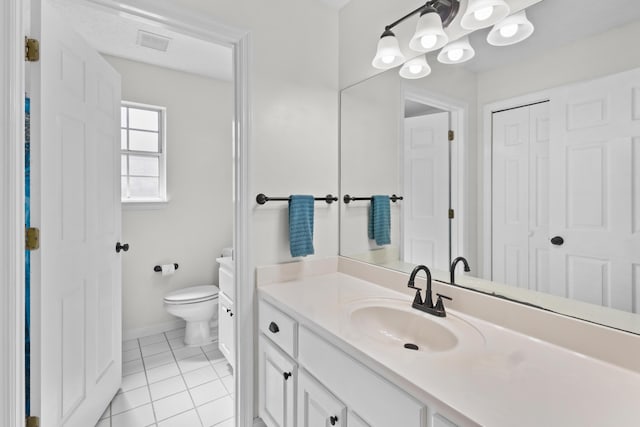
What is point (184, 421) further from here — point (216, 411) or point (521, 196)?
point (521, 196)

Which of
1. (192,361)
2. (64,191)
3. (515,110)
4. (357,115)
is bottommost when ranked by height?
(192,361)

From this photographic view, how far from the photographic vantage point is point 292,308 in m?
1.24

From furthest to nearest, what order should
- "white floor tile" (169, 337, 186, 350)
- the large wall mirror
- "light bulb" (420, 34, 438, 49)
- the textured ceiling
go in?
1. "white floor tile" (169, 337, 186, 350)
2. the textured ceiling
3. "light bulb" (420, 34, 438, 49)
4. the large wall mirror

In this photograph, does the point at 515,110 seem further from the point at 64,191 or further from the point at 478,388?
the point at 64,191

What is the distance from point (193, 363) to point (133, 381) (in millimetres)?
395

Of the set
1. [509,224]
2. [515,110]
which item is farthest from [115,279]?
[515,110]

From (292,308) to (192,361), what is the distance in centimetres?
161

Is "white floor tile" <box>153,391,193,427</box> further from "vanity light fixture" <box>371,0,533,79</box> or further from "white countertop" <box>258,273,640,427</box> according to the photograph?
"vanity light fixture" <box>371,0,533,79</box>

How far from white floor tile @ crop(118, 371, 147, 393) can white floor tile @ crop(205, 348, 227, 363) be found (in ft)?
1.50

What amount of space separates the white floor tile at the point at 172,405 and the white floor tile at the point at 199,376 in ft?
0.41

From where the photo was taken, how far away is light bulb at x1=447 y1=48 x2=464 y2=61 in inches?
49.4

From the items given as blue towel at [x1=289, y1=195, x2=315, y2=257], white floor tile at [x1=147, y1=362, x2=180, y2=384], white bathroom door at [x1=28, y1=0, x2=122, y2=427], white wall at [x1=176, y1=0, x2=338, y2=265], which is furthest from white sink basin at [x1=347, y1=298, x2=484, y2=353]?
white floor tile at [x1=147, y1=362, x2=180, y2=384]

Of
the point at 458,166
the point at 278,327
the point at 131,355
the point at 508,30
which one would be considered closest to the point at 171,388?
the point at 131,355

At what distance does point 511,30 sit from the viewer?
109 cm
